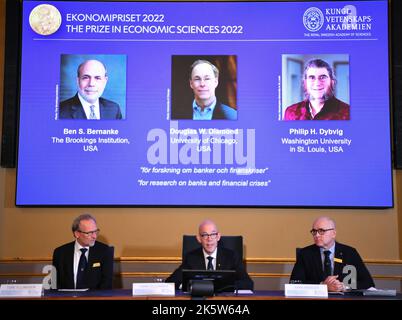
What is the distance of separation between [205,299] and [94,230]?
143cm

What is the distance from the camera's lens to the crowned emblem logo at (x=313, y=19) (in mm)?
5324

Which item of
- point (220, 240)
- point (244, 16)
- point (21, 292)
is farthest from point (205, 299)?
point (244, 16)

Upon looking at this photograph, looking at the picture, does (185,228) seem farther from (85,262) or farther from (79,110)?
(79,110)

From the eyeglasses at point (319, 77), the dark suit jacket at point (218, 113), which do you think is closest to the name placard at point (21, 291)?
the dark suit jacket at point (218, 113)

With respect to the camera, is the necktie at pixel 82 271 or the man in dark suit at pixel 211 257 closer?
the necktie at pixel 82 271

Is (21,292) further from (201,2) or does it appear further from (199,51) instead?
(201,2)

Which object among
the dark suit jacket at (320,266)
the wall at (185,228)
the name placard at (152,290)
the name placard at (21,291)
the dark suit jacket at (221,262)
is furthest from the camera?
the wall at (185,228)

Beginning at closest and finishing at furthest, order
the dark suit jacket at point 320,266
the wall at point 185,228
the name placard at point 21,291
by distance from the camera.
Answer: the name placard at point 21,291 < the dark suit jacket at point 320,266 < the wall at point 185,228

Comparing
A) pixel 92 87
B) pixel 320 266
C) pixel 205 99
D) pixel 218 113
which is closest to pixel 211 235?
pixel 320 266

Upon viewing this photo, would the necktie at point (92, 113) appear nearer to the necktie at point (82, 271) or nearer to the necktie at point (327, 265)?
the necktie at point (82, 271)

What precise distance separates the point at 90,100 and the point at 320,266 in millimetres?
2594

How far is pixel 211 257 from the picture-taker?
4.37 metres

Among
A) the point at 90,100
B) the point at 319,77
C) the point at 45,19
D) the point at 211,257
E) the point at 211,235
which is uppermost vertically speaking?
the point at 45,19

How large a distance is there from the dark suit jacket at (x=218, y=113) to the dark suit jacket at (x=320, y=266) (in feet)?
5.07
